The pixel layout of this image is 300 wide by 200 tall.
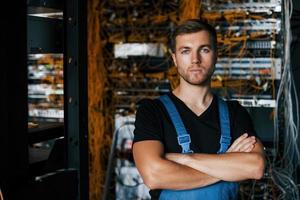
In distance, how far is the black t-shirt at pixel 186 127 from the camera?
2059mm

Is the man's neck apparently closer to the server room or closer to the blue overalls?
the server room

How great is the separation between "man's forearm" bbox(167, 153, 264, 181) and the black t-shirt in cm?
9

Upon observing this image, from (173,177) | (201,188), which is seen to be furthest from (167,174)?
(201,188)

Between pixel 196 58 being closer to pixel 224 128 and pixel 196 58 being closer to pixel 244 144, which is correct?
pixel 224 128

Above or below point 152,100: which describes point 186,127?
below

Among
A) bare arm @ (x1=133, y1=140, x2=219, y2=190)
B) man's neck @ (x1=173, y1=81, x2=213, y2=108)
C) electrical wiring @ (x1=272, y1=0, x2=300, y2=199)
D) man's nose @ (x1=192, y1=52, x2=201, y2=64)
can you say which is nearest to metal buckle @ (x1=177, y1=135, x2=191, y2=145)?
bare arm @ (x1=133, y1=140, x2=219, y2=190)

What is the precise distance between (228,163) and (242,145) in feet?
0.42

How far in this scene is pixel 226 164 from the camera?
1.96 m

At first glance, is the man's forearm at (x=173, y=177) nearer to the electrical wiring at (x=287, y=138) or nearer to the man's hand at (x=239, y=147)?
the man's hand at (x=239, y=147)

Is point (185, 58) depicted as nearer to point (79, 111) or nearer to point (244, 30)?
point (79, 111)

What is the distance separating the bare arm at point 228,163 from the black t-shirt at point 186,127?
0.09 m

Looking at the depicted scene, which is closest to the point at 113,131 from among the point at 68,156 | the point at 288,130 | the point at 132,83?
the point at 132,83

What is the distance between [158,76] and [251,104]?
0.73 metres

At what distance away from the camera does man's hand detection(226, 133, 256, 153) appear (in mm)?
2037
